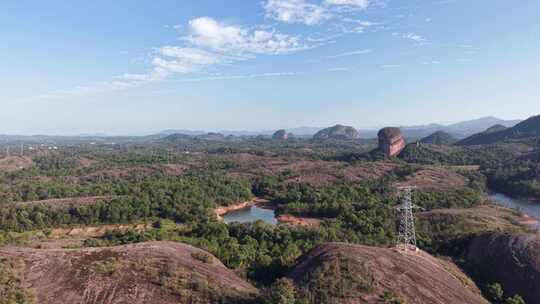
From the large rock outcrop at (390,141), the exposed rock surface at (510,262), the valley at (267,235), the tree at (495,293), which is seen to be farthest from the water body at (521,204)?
the large rock outcrop at (390,141)

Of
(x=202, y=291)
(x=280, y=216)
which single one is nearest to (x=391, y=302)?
(x=202, y=291)

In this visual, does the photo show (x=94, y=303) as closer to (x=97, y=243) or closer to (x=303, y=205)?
(x=97, y=243)

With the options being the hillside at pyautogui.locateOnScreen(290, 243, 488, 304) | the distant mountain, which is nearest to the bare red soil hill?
the hillside at pyautogui.locateOnScreen(290, 243, 488, 304)

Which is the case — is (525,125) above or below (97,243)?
above

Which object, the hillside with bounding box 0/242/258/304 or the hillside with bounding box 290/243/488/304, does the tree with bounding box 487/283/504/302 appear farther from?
the hillside with bounding box 0/242/258/304

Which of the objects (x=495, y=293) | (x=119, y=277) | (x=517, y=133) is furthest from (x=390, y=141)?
(x=119, y=277)
